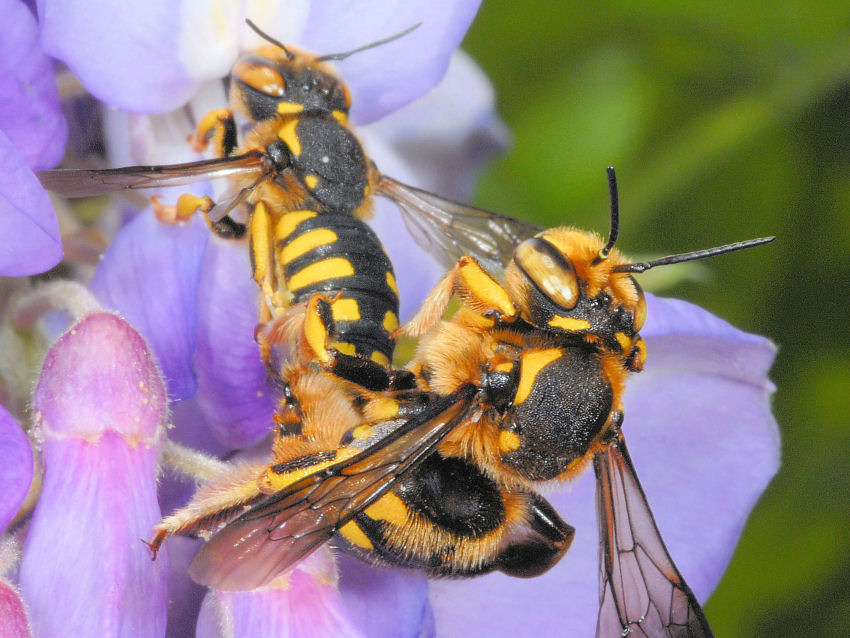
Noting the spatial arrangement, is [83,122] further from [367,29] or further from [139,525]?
[139,525]

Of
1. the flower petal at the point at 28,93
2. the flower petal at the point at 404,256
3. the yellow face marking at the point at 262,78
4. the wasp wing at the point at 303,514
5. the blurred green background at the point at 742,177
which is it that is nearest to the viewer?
the wasp wing at the point at 303,514

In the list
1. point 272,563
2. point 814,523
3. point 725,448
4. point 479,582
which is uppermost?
point 272,563

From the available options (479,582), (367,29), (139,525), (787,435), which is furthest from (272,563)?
(787,435)

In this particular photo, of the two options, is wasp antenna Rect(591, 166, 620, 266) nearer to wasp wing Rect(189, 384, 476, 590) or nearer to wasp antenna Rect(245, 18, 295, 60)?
wasp wing Rect(189, 384, 476, 590)

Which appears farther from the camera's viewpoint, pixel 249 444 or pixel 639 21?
pixel 639 21

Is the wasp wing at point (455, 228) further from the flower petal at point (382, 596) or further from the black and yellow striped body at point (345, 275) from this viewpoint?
the flower petal at point (382, 596)

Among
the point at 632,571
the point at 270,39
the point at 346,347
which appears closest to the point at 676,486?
the point at 632,571

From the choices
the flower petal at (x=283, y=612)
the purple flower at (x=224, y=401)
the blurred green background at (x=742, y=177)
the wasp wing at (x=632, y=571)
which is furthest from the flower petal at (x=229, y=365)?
the blurred green background at (x=742, y=177)
